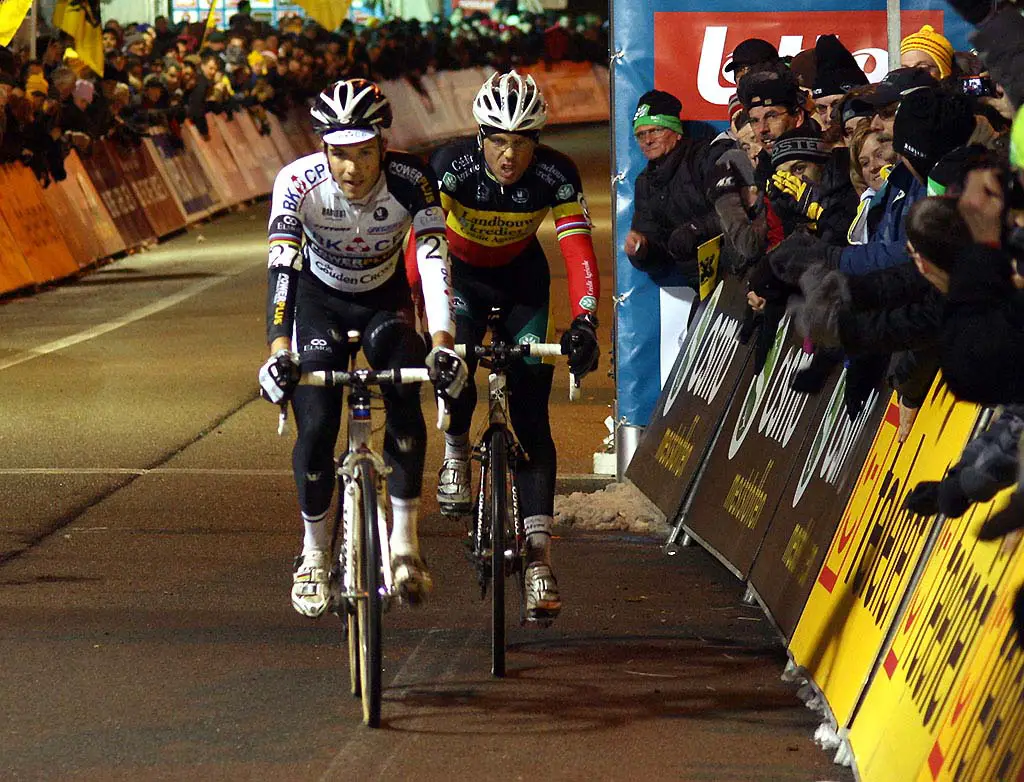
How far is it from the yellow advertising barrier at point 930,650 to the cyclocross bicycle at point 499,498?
5.64 feet

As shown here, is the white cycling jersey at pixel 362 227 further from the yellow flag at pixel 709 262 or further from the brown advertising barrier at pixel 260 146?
the brown advertising barrier at pixel 260 146

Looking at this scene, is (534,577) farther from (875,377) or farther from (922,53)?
(922,53)

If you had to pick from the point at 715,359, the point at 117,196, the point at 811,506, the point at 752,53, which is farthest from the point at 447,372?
the point at 117,196

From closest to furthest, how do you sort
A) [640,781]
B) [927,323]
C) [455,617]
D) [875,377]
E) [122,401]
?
[927,323] < [640,781] < [875,377] < [455,617] < [122,401]

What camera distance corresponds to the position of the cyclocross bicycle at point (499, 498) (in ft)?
22.9

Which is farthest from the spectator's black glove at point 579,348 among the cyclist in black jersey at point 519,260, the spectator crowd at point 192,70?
the spectator crowd at point 192,70

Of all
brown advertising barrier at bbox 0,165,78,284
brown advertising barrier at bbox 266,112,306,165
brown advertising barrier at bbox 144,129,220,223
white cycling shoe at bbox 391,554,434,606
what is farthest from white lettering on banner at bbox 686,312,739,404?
brown advertising barrier at bbox 266,112,306,165

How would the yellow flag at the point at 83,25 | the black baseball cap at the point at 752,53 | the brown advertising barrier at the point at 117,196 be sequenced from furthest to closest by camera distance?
the yellow flag at the point at 83,25
the brown advertising barrier at the point at 117,196
the black baseball cap at the point at 752,53

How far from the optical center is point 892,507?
6.01 meters

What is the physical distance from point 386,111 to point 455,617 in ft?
7.53

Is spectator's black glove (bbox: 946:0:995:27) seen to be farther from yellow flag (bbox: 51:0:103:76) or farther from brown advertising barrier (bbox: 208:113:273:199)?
brown advertising barrier (bbox: 208:113:273:199)

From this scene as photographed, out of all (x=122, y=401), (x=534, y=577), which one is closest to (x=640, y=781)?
(x=534, y=577)

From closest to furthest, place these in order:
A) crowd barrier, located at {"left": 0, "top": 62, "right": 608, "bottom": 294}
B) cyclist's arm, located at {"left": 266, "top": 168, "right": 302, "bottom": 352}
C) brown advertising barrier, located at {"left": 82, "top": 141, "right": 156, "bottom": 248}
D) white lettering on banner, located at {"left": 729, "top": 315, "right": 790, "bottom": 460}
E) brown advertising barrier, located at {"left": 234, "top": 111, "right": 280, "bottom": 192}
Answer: cyclist's arm, located at {"left": 266, "top": 168, "right": 302, "bottom": 352} < white lettering on banner, located at {"left": 729, "top": 315, "right": 790, "bottom": 460} < crowd barrier, located at {"left": 0, "top": 62, "right": 608, "bottom": 294} < brown advertising barrier, located at {"left": 82, "top": 141, "right": 156, "bottom": 248} < brown advertising barrier, located at {"left": 234, "top": 111, "right": 280, "bottom": 192}

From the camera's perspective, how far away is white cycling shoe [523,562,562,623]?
24.0 feet
